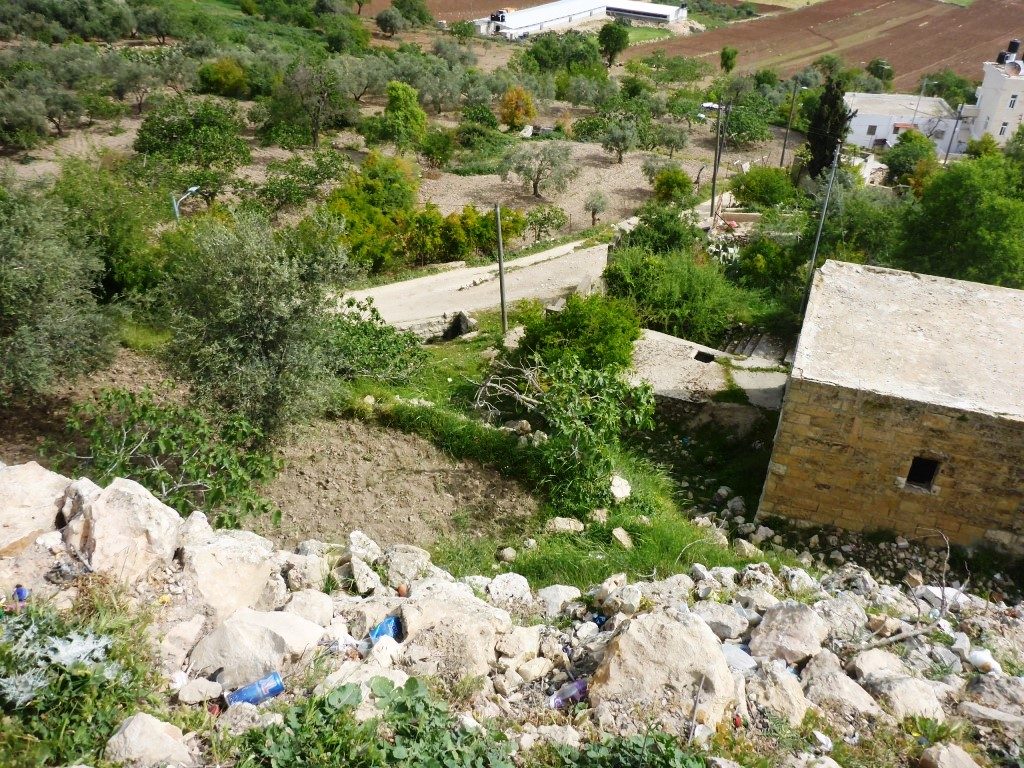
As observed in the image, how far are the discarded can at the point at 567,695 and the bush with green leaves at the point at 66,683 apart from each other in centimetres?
247

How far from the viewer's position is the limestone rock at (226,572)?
5.46m

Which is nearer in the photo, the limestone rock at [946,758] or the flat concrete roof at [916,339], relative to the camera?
the limestone rock at [946,758]

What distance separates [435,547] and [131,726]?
4.58 m

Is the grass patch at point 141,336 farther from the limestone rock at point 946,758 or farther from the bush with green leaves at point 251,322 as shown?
the limestone rock at point 946,758

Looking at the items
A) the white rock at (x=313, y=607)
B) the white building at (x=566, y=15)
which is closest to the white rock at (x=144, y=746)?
the white rock at (x=313, y=607)

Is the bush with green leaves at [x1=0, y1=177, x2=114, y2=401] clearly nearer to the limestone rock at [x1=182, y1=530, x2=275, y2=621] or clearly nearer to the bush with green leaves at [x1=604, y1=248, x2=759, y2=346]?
the limestone rock at [x1=182, y1=530, x2=275, y2=621]

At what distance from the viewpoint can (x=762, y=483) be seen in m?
10.3

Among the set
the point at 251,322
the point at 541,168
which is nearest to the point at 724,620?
the point at 251,322

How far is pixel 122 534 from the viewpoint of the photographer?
5.41m

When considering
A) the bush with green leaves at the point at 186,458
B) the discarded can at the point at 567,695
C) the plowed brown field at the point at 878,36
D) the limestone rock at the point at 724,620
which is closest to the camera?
the discarded can at the point at 567,695

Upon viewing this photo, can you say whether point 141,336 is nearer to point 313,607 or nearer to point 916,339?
point 313,607

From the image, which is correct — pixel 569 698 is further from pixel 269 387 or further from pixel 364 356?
pixel 364 356

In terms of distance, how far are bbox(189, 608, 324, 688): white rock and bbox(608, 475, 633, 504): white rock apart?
16.5 ft

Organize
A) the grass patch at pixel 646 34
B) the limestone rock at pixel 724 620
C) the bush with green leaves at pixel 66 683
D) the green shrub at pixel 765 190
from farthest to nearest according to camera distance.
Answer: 1. the grass patch at pixel 646 34
2. the green shrub at pixel 765 190
3. the limestone rock at pixel 724 620
4. the bush with green leaves at pixel 66 683
